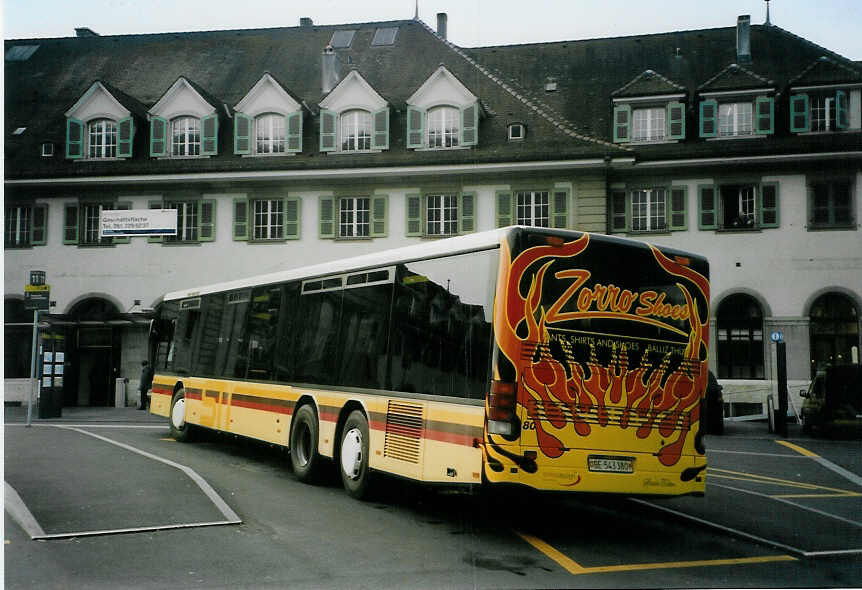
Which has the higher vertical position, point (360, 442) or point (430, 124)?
point (430, 124)

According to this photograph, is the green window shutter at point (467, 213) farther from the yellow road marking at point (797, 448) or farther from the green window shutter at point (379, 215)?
the yellow road marking at point (797, 448)

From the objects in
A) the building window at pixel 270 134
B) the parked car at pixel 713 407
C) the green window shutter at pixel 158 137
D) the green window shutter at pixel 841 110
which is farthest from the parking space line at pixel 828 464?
the green window shutter at pixel 158 137

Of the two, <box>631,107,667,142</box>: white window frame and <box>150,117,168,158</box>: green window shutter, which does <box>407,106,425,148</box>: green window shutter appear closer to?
<box>631,107,667,142</box>: white window frame

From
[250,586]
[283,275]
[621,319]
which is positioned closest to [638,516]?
[621,319]

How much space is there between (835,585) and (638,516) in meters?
2.42

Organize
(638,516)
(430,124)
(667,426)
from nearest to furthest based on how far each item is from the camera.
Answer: (667,426), (638,516), (430,124)

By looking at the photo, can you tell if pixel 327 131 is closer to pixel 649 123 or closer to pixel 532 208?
pixel 532 208

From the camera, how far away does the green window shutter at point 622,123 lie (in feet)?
33.9

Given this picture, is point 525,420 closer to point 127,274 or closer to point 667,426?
point 667,426

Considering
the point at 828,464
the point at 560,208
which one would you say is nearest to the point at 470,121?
the point at 560,208

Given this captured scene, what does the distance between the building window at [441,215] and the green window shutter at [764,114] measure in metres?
3.07

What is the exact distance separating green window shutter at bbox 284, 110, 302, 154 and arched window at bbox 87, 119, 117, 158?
1914 millimetres

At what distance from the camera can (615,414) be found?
7.94 meters

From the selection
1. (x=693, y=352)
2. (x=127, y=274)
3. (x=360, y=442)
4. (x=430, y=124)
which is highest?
(x=430, y=124)
